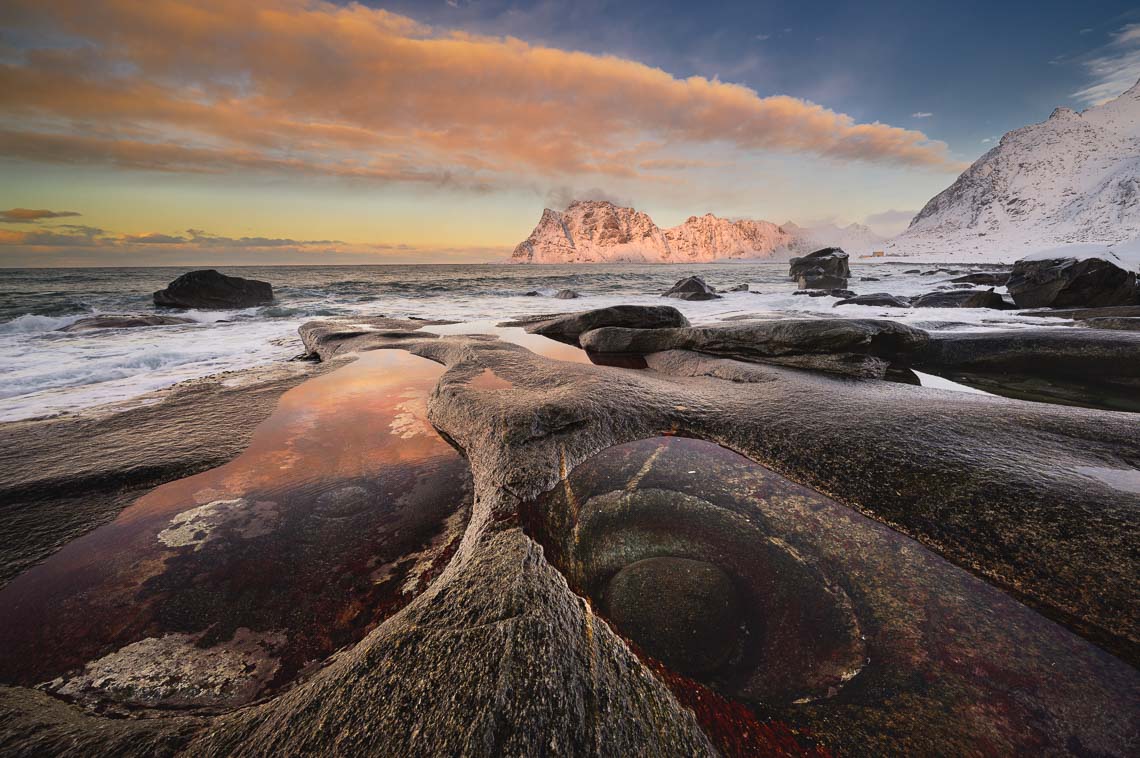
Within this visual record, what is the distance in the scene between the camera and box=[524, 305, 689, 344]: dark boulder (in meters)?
8.27

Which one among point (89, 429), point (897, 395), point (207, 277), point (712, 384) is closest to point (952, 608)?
point (897, 395)

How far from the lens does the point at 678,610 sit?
1.89m

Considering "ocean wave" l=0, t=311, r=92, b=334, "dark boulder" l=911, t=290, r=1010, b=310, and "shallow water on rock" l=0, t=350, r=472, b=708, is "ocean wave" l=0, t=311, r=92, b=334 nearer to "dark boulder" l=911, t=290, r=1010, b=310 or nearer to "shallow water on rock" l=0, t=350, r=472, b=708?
"shallow water on rock" l=0, t=350, r=472, b=708

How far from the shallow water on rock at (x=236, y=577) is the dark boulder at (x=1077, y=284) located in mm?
17648

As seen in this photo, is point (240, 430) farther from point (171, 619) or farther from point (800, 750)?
point (800, 750)

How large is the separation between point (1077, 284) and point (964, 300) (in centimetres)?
245

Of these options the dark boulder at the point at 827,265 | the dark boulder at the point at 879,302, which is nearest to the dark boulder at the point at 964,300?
the dark boulder at the point at 879,302

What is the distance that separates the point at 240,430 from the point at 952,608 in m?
5.42

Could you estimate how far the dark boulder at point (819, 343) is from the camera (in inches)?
208

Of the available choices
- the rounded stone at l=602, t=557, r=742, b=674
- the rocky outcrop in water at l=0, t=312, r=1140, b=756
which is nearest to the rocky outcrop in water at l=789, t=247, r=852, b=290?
the rocky outcrop in water at l=0, t=312, r=1140, b=756

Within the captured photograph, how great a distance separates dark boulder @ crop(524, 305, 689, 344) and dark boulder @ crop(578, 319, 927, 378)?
1754mm

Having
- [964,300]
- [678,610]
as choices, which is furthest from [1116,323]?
[678,610]

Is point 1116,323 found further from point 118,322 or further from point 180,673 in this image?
point 118,322

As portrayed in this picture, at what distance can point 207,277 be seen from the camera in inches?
698
